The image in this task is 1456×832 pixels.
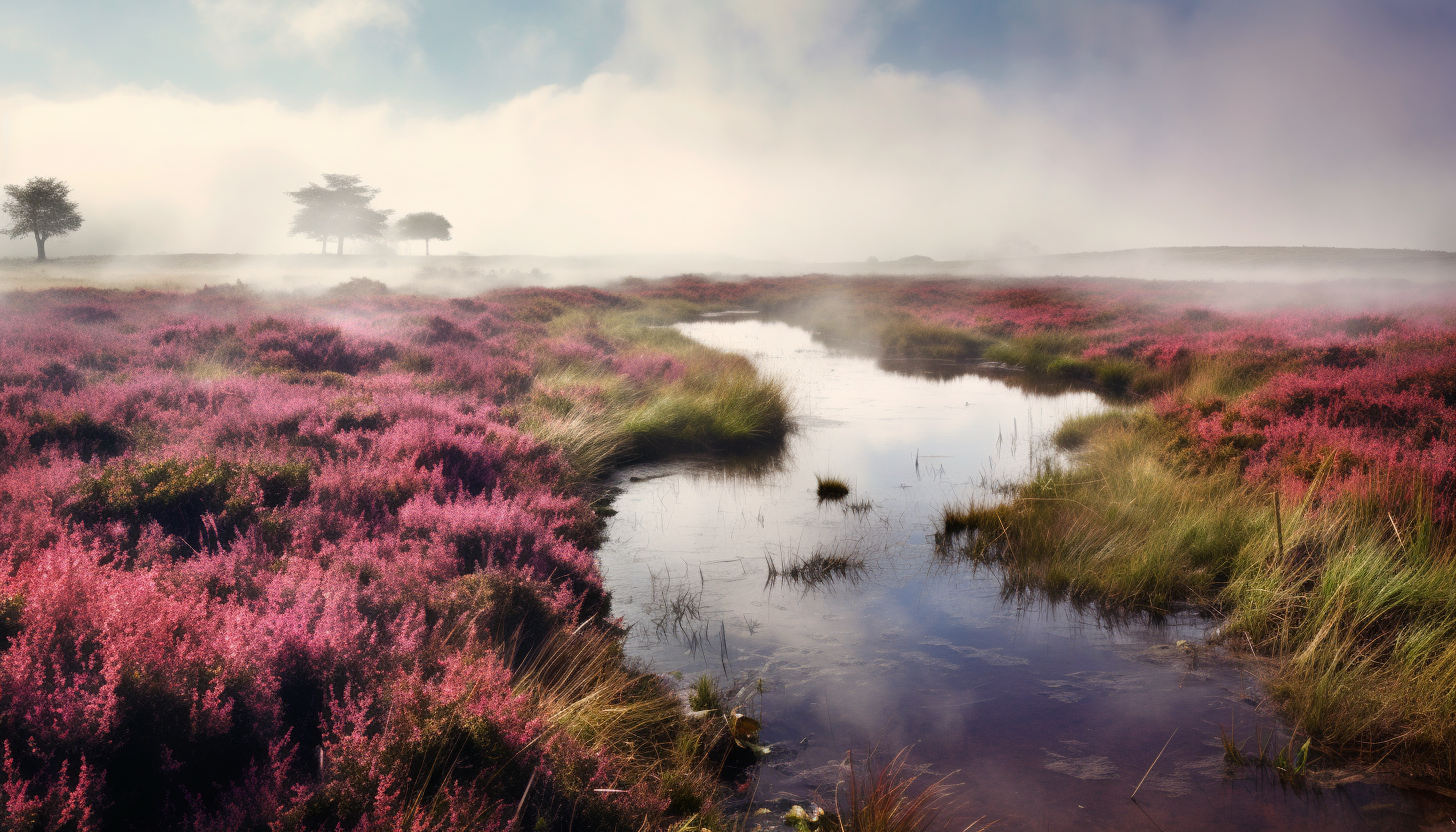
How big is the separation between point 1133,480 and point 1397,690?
14.8 feet

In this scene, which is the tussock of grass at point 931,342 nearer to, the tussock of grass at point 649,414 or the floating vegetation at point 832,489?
the tussock of grass at point 649,414

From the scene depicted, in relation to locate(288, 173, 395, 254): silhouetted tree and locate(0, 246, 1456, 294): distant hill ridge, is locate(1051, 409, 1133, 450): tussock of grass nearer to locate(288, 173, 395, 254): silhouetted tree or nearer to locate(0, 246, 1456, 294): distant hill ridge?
locate(0, 246, 1456, 294): distant hill ridge

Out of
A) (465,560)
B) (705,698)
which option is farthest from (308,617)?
(705,698)

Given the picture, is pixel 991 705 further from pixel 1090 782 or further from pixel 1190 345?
pixel 1190 345

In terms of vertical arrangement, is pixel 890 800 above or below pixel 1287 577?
below

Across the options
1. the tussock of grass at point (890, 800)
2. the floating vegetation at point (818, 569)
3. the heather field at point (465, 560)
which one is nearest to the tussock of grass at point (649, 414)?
the heather field at point (465, 560)

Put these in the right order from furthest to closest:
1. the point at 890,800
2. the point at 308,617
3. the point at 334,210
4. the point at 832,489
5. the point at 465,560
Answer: the point at 334,210 → the point at 832,489 → the point at 465,560 → the point at 890,800 → the point at 308,617

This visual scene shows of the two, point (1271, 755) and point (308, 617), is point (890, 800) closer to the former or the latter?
point (1271, 755)

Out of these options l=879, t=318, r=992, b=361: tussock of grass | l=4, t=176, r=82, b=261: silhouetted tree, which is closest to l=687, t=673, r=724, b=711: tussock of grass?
l=879, t=318, r=992, b=361: tussock of grass

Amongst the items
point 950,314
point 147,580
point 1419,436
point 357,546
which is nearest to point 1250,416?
point 1419,436

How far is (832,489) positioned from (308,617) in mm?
7256

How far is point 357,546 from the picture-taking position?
4949mm

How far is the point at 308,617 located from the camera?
3.44 meters

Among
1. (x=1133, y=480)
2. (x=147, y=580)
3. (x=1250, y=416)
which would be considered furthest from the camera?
(x=1250, y=416)
